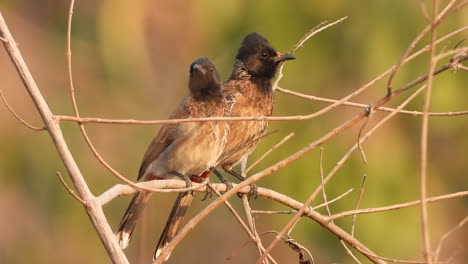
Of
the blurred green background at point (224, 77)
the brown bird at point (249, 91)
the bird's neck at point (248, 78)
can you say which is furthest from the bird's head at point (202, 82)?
the blurred green background at point (224, 77)

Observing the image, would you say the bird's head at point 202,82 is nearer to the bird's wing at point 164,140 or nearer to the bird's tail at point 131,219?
the bird's wing at point 164,140

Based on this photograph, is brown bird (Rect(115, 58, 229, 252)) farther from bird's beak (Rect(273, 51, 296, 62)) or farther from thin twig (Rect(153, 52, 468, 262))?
thin twig (Rect(153, 52, 468, 262))

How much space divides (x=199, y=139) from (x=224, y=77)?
5.19 ft

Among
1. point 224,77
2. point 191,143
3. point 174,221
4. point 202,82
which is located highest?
point 224,77

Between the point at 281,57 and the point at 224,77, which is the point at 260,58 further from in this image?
the point at 224,77

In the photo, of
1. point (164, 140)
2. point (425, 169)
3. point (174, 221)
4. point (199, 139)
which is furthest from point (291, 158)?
point (164, 140)

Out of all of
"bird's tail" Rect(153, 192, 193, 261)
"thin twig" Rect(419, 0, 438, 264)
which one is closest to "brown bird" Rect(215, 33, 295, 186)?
"bird's tail" Rect(153, 192, 193, 261)

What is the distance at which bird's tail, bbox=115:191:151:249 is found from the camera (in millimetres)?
4391

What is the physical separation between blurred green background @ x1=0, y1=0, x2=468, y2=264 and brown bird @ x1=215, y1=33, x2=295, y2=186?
0.57 meters

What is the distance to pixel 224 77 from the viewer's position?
614cm

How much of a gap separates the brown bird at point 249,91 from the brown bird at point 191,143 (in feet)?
0.59

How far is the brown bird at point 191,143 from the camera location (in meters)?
4.61

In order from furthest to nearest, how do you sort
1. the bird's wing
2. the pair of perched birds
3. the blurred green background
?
the blurred green background → the bird's wing → the pair of perched birds

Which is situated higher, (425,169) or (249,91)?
(249,91)
